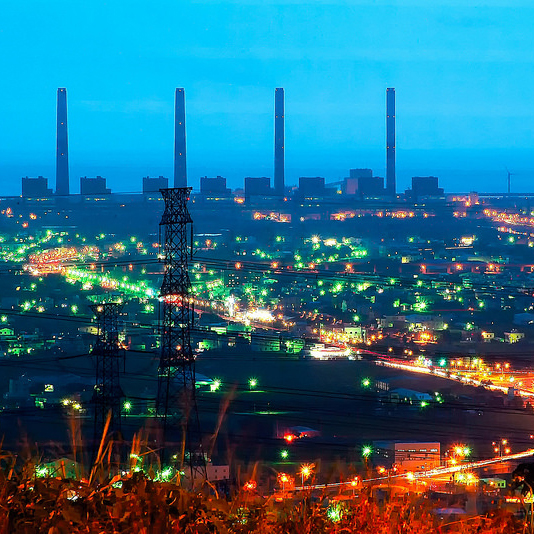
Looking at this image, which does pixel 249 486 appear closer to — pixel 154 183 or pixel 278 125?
pixel 154 183

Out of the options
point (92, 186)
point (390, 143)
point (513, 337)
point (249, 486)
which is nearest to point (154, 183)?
point (92, 186)

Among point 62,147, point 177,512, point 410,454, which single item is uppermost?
point 62,147

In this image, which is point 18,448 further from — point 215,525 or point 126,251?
point 126,251

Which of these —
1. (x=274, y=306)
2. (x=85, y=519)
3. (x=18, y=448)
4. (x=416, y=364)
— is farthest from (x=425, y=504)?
(x=274, y=306)

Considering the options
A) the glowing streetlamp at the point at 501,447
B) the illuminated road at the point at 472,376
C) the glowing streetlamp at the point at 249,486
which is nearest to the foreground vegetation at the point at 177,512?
the glowing streetlamp at the point at 249,486

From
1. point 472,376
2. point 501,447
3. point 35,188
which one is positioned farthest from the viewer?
point 35,188
